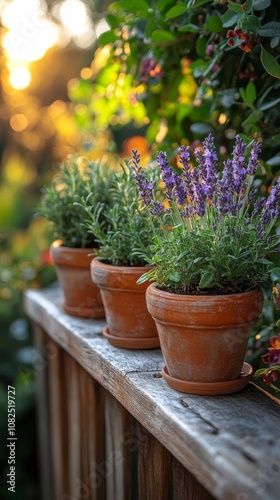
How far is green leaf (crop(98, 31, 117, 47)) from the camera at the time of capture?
5.20ft

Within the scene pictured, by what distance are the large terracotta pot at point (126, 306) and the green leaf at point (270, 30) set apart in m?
→ 0.50

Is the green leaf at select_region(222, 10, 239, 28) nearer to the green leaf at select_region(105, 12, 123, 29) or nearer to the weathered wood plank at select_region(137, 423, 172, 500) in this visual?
the green leaf at select_region(105, 12, 123, 29)

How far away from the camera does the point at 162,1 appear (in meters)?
1.33

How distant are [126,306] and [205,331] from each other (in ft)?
1.01

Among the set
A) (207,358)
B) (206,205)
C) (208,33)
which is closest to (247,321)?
(207,358)

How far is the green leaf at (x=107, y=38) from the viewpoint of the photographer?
158 centimetres

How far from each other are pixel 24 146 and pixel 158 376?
7.71 meters

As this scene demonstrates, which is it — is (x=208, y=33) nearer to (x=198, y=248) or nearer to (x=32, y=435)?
(x=198, y=248)

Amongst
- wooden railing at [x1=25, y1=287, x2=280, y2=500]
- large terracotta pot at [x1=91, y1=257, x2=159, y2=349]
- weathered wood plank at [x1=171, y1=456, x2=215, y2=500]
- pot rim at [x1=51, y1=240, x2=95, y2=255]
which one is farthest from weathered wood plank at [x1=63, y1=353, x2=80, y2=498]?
weathered wood plank at [x1=171, y1=456, x2=215, y2=500]

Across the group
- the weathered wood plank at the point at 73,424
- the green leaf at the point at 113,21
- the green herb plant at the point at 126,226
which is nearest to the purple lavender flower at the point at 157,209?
the green herb plant at the point at 126,226

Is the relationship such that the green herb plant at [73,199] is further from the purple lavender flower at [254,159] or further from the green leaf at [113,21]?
the purple lavender flower at [254,159]

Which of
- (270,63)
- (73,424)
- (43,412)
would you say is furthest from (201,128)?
(43,412)

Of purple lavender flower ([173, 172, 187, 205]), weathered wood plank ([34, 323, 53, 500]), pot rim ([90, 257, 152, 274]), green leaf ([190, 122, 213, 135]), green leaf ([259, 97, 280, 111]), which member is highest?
green leaf ([259, 97, 280, 111])

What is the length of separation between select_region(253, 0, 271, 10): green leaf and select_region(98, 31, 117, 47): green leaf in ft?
1.80
